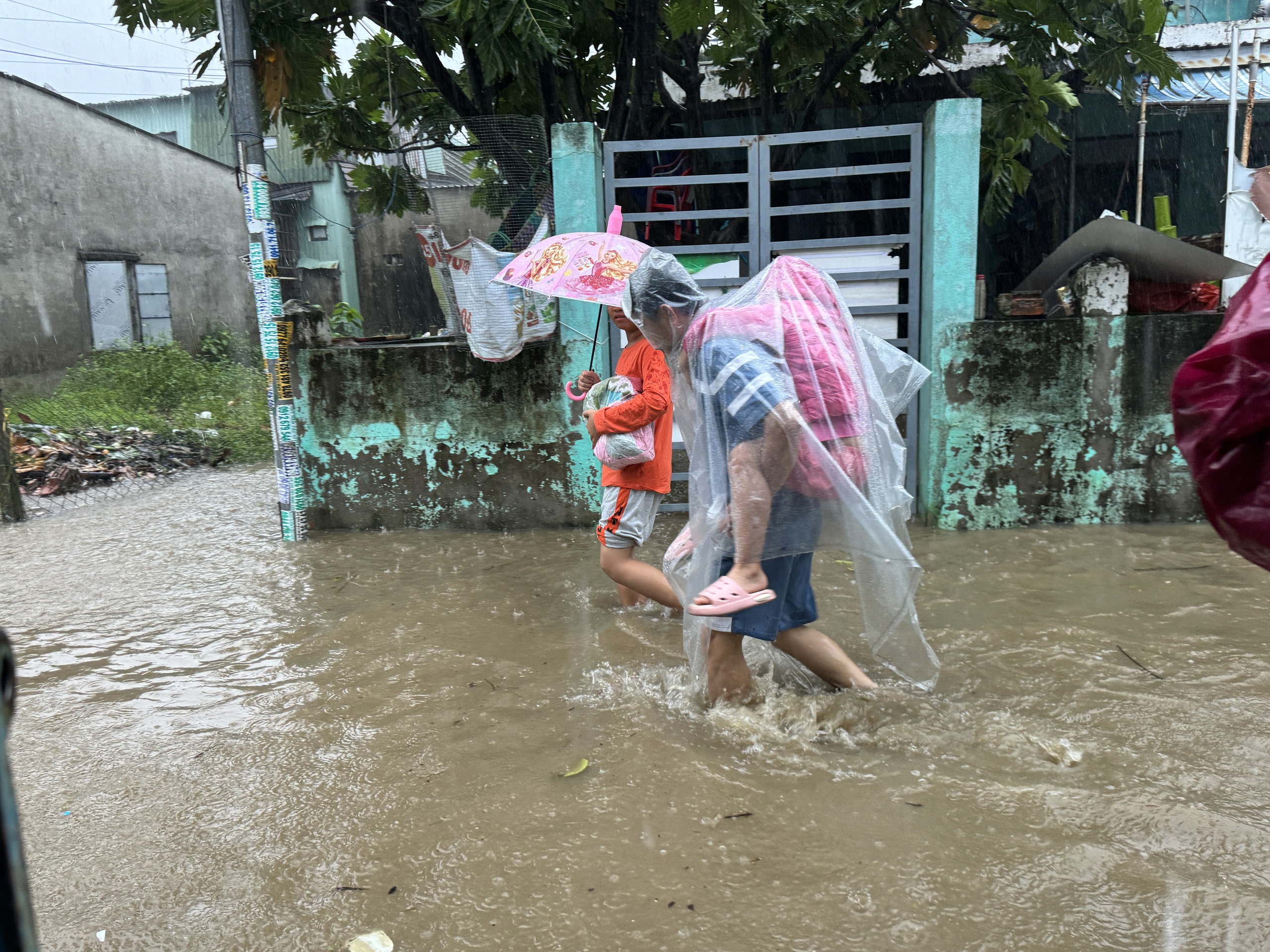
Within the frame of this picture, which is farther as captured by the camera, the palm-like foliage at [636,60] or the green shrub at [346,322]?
the green shrub at [346,322]

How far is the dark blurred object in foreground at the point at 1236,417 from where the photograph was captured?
146 cm

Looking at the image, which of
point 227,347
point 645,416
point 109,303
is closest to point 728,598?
Answer: point 645,416

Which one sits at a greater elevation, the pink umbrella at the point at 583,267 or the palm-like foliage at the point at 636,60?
the palm-like foliage at the point at 636,60

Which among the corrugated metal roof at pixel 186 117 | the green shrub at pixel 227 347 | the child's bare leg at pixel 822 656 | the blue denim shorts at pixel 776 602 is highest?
the corrugated metal roof at pixel 186 117

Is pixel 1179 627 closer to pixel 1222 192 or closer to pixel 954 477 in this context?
pixel 954 477

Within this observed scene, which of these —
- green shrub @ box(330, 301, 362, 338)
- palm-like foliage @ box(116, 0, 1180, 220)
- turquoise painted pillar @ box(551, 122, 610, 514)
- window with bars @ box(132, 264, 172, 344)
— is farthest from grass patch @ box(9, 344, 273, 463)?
turquoise painted pillar @ box(551, 122, 610, 514)

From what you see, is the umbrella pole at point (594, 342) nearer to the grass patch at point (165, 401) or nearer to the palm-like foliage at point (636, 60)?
the palm-like foliage at point (636, 60)

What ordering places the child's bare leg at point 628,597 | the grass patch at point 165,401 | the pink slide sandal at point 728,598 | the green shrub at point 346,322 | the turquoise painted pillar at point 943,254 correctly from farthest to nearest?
the grass patch at point 165,401
the green shrub at point 346,322
the turquoise painted pillar at point 943,254
the child's bare leg at point 628,597
the pink slide sandal at point 728,598

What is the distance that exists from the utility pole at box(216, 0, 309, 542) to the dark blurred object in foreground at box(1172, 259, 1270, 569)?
483cm

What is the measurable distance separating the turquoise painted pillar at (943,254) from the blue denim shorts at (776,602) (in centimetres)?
265

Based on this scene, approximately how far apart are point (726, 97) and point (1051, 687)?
7402mm

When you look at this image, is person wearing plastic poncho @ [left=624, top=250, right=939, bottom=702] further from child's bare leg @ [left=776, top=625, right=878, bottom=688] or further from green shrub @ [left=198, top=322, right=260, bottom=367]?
green shrub @ [left=198, top=322, right=260, bottom=367]

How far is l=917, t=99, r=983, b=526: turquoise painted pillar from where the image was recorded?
5023mm

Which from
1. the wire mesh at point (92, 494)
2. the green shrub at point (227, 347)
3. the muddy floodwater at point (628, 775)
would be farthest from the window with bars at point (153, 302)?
the muddy floodwater at point (628, 775)
